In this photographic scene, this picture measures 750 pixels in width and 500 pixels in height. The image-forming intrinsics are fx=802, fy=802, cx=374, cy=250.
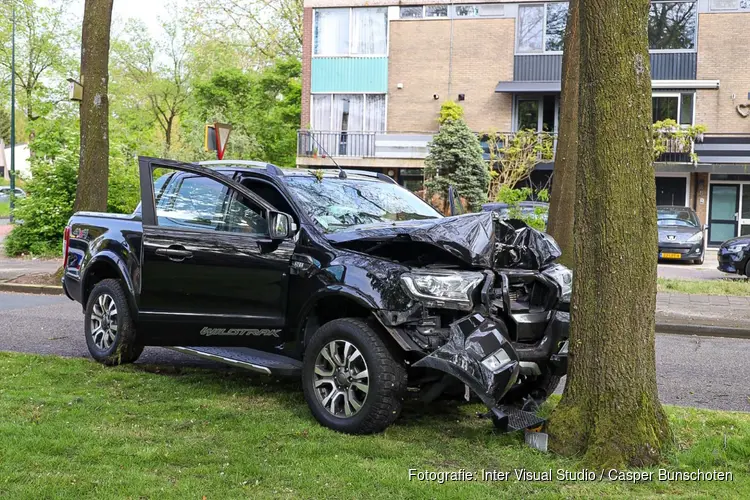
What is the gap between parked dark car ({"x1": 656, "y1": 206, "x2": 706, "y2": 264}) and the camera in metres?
21.1

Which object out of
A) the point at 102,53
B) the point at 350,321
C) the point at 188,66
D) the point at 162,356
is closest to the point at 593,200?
the point at 350,321

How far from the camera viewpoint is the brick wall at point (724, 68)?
2759 cm

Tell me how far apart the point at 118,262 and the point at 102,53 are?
22.9 feet

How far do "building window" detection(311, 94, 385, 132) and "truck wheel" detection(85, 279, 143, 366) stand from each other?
2398 centimetres

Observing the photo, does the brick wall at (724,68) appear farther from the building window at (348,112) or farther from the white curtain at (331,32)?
the white curtain at (331,32)

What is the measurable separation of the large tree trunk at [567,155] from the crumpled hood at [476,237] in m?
6.74

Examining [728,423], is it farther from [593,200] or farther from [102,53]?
[102,53]

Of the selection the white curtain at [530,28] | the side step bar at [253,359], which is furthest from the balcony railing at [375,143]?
the side step bar at [253,359]

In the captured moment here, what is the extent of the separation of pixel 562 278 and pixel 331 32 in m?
26.7

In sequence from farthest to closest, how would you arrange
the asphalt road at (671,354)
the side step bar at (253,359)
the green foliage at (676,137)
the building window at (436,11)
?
1. the building window at (436,11)
2. the green foliage at (676,137)
3. the asphalt road at (671,354)
4. the side step bar at (253,359)

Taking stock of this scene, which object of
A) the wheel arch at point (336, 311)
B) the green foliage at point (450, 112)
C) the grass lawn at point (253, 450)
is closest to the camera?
the grass lawn at point (253, 450)

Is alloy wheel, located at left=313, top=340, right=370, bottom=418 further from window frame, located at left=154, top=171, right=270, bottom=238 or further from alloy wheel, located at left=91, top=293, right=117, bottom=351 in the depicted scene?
alloy wheel, located at left=91, top=293, right=117, bottom=351

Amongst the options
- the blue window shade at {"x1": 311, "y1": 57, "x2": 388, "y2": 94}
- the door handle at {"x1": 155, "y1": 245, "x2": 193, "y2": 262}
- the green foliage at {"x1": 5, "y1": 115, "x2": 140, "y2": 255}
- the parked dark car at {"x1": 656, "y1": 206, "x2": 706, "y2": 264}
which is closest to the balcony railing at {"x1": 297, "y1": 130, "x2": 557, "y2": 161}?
the blue window shade at {"x1": 311, "y1": 57, "x2": 388, "y2": 94}

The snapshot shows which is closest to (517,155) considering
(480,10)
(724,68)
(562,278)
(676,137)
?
(676,137)
